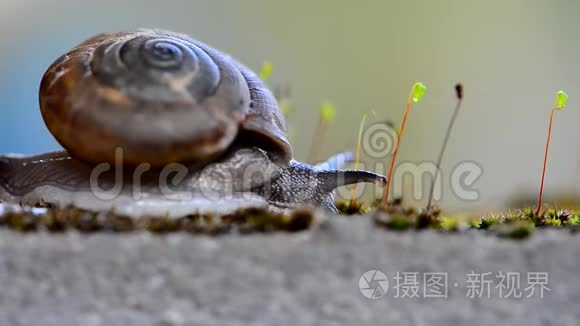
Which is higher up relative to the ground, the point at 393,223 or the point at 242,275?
the point at 393,223

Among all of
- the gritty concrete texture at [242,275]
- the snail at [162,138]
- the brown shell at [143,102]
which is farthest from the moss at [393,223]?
the brown shell at [143,102]

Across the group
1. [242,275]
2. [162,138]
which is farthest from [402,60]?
[242,275]

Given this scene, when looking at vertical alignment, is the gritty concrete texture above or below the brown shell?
below

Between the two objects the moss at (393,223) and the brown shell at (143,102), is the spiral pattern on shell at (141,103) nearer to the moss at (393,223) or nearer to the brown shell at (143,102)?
the brown shell at (143,102)

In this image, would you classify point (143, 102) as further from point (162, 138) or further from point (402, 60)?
point (402, 60)

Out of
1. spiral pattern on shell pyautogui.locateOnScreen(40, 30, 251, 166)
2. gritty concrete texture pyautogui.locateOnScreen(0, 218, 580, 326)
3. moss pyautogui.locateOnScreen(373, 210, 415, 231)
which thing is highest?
spiral pattern on shell pyautogui.locateOnScreen(40, 30, 251, 166)

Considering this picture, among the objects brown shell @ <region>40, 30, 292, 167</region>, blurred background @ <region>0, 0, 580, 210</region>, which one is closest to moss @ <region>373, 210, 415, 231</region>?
brown shell @ <region>40, 30, 292, 167</region>

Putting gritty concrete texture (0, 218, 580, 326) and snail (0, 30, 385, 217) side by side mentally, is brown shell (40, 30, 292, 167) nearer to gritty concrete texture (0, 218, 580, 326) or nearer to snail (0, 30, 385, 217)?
snail (0, 30, 385, 217)

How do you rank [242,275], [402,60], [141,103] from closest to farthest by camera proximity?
1. [242,275]
2. [141,103]
3. [402,60]
